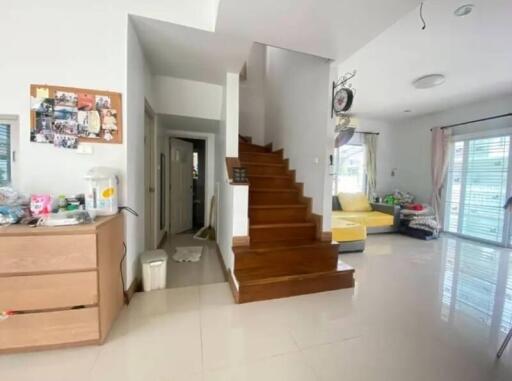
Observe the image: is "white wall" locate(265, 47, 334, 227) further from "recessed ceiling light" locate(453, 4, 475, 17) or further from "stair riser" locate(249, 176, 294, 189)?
"recessed ceiling light" locate(453, 4, 475, 17)

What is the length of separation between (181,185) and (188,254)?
5.95 feet

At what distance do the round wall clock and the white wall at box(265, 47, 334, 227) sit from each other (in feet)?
0.30

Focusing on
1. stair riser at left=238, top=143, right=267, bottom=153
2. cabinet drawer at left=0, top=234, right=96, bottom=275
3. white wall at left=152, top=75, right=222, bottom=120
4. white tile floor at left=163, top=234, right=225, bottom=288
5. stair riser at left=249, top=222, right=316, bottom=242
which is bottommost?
white tile floor at left=163, top=234, right=225, bottom=288

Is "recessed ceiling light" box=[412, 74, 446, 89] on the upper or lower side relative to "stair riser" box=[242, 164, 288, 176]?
upper

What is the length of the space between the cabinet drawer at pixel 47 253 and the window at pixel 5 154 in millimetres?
857

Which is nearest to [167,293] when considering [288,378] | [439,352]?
[288,378]

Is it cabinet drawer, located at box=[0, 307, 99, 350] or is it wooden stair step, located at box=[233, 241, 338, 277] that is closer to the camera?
cabinet drawer, located at box=[0, 307, 99, 350]

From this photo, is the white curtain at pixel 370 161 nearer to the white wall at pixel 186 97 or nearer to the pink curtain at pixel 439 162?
the pink curtain at pixel 439 162

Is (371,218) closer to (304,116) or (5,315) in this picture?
(304,116)

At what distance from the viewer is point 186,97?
2.98 meters

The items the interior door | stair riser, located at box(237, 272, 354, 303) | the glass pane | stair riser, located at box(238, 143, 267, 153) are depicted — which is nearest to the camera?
stair riser, located at box(237, 272, 354, 303)

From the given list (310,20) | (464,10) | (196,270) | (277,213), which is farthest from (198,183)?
(464,10)

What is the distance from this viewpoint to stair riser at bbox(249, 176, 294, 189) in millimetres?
3201


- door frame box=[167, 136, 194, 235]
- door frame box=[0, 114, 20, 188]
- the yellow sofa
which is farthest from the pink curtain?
door frame box=[0, 114, 20, 188]
